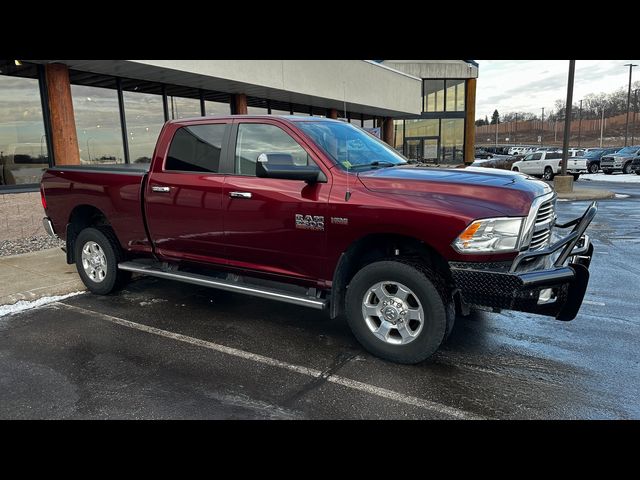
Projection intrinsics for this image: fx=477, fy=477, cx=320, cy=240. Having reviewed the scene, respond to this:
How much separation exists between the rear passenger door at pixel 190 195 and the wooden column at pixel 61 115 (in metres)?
5.82

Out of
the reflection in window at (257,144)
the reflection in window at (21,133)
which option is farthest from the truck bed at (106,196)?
the reflection in window at (21,133)

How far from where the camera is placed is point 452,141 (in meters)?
33.9

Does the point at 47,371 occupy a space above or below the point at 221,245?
below

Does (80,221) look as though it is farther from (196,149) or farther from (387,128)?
(387,128)

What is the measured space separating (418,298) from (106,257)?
398cm

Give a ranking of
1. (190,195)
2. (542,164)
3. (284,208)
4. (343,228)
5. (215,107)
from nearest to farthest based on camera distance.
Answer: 1. (343,228)
2. (284,208)
3. (190,195)
4. (215,107)
5. (542,164)

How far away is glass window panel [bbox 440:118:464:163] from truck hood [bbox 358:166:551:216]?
30968mm

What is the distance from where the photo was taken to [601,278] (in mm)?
6684

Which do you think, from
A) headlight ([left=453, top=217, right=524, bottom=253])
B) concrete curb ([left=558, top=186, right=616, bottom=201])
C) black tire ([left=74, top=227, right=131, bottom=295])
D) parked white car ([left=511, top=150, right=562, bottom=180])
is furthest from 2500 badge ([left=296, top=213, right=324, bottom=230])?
parked white car ([left=511, top=150, right=562, bottom=180])

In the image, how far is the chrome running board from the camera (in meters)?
4.21

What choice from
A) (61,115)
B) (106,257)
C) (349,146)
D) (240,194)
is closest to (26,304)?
(106,257)
